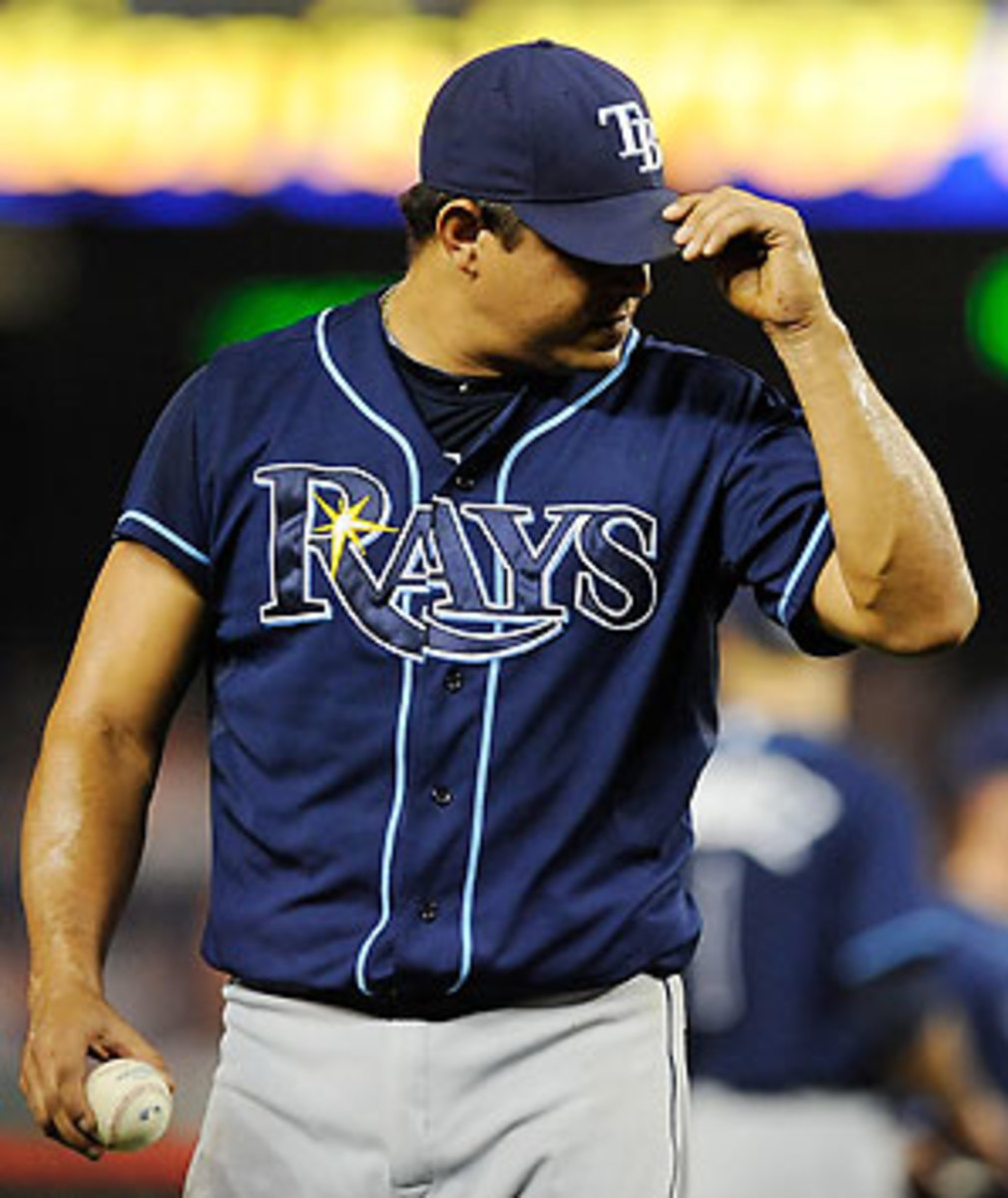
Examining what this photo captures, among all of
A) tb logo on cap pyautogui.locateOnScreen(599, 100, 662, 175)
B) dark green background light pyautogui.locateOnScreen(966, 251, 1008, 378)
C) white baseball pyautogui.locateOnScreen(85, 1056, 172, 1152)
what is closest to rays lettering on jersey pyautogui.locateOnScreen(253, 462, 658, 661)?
tb logo on cap pyautogui.locateOnScreen(599, 100, 662, 175)

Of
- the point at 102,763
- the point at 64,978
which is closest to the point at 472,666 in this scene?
the point at 102,763

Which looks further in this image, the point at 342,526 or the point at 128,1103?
the point at 342,526

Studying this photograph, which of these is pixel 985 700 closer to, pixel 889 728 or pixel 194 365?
pixel 889 728

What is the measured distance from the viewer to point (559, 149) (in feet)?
9.27

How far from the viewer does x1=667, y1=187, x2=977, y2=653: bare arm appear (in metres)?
2.65

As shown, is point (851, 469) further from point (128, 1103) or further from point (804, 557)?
point (128, 1103)

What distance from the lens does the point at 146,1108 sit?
2648 mm

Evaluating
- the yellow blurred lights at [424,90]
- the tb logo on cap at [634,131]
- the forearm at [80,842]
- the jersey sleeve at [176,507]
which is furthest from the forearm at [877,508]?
the yellow blurred lights at [424,90]

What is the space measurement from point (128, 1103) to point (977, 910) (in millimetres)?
4025

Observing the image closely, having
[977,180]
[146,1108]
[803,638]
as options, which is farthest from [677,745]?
[977,180]

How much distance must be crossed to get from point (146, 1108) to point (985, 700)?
4150 mm

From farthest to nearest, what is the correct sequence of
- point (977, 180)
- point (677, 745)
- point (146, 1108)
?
1. point (977, 180)
2. point (677, 745)
3. point (146, 1108)

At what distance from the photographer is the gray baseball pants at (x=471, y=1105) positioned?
2.79m

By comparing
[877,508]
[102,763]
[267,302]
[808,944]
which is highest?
[877,508]
